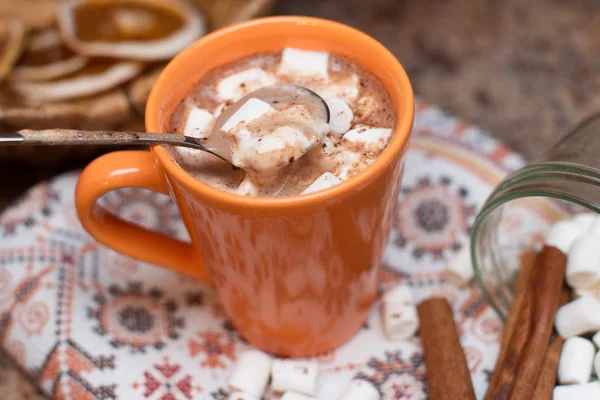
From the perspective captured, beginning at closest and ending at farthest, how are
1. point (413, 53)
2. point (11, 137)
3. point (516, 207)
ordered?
point (11, 137), point (516, 207), point (413, 53)

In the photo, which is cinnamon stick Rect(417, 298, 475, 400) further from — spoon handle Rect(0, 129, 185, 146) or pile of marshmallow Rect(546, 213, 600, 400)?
spoon handle Rect(0, 129, 185, 146)

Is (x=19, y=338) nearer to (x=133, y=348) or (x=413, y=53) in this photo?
(x=133, y=348)

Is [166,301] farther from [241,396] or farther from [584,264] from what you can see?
[584,264]

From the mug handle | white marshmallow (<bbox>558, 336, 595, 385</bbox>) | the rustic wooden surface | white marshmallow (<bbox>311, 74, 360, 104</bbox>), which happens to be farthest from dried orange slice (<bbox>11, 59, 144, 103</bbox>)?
white marshmallow (<bbox>558, 336, 595, 385</bbox>)

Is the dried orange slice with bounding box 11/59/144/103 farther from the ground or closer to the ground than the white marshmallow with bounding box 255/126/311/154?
farther from the ground

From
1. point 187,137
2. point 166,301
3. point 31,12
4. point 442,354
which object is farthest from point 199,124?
point 31,12

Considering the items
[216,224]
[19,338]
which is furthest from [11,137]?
[19,338]
